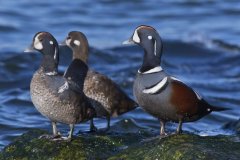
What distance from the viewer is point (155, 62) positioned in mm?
8648

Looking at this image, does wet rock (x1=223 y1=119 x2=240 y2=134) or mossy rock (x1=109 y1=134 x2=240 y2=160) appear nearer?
mossy rock (x1=109 y1=134 x2=240 y2=160)

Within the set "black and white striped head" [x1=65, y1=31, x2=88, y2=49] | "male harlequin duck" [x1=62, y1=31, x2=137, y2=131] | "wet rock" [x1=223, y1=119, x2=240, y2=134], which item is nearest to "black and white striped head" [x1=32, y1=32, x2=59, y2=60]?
"male harlequin duck" [x1=62, y1=31, x2=137, y2=131]

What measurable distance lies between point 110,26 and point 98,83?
1219cm

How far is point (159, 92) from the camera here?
8.35m

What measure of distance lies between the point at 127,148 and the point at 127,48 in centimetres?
1089

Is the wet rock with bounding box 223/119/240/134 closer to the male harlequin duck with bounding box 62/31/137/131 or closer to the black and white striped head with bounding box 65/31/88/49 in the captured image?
the male harlequin duck with bounding box 62/31/137/131

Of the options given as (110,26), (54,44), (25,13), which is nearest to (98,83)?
(54,44)

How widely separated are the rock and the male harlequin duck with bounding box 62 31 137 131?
885 millimetres

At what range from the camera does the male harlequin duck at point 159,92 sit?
837 cm

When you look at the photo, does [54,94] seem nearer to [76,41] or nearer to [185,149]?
[185,149]

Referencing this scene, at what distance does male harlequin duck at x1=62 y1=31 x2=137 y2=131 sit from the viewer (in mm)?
9797

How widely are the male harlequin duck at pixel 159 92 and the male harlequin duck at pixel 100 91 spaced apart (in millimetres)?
1299

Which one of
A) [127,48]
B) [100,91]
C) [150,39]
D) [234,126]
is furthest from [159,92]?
[127,48]

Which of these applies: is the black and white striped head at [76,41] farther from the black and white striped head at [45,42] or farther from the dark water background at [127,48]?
the dark water background at [127,48]
